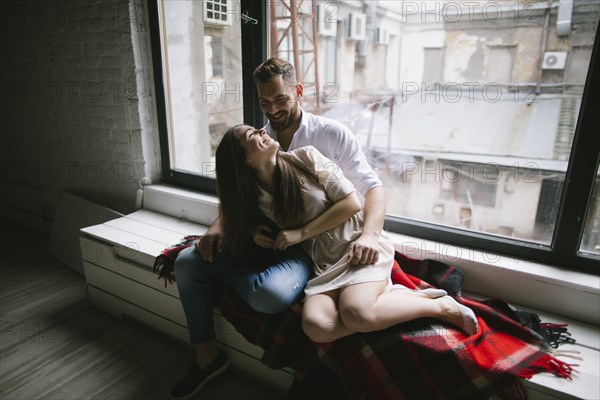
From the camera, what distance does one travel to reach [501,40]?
4.84 ft

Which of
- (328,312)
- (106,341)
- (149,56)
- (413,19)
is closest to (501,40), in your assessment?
(413,19)

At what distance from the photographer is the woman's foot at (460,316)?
4.07 ft

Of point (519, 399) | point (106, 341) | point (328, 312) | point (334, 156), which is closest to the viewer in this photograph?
point (519, 399)

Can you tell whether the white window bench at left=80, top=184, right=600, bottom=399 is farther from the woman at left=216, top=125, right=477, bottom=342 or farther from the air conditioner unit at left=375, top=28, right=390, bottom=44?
the air conditioner unit at left=375, top=28, right=390, bottom=44

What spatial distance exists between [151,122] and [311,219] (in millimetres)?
1399

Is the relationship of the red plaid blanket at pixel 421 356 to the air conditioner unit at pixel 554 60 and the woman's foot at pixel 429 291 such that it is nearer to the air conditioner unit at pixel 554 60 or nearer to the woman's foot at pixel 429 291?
the woman's foot at pixel 429 291

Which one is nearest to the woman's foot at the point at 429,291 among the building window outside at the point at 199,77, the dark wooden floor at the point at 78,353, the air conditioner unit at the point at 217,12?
the dark wooden floor at the point at 78,353

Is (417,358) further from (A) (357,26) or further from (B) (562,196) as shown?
(A) (357,26)

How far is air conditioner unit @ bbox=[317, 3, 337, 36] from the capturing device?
5.93 feet

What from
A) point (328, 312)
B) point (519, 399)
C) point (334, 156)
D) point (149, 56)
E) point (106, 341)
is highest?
point (149, 56)

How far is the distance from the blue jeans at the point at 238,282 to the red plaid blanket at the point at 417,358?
82 mm

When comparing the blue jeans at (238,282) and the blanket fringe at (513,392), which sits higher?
the blue jeans at (238,282)

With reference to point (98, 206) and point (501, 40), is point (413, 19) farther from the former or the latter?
point (98, 206)

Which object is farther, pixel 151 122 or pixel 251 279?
pixel 151 122
